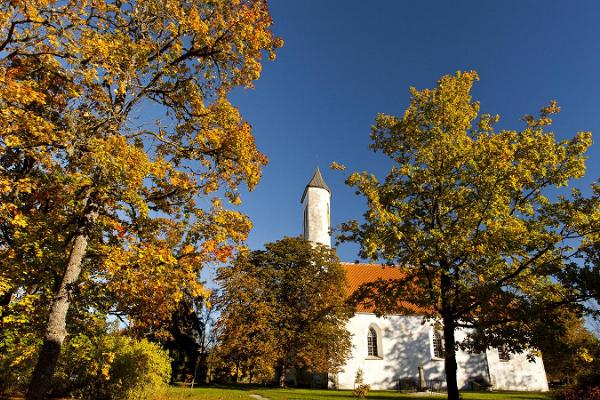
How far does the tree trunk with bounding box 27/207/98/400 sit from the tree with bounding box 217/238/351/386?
1559 centimetres

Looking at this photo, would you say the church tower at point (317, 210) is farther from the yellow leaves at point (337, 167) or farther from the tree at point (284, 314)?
the yellow leaves at point (337, 167)

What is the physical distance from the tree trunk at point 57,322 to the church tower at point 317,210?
3206 centimetres

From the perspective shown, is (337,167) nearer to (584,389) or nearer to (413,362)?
(584,389)

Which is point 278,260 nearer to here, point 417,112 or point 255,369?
point 255,369

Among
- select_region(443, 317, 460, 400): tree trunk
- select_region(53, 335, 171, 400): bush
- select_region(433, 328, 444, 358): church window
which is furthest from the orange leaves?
select_region(433, 328, 444, 358): church window

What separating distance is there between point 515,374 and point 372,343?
11716mm

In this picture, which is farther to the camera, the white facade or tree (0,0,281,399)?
the white facade

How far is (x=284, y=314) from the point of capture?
1071 inches

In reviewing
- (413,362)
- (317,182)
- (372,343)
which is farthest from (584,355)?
(317,182)

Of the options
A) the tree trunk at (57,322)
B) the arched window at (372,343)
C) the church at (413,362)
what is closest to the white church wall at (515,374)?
the church at (413,362)

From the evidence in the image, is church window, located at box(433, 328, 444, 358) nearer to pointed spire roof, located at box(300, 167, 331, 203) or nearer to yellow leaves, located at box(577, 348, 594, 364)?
pointed spire roof, located at box(300, 167, 331, 203)

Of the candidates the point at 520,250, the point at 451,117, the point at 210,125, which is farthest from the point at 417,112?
the point at 210,125

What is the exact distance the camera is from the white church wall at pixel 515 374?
3216cm

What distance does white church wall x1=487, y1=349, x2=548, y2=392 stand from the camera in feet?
105
